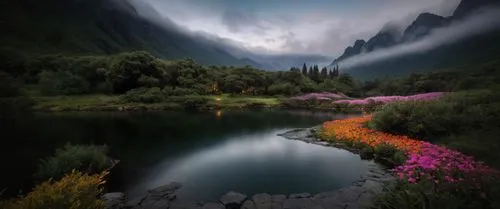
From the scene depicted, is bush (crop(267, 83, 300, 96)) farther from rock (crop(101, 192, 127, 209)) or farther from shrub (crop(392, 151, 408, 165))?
rock (crop(101, 192, 127, 209))

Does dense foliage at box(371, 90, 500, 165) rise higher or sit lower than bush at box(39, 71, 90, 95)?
lower

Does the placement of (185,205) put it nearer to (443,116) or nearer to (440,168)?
(440,168)

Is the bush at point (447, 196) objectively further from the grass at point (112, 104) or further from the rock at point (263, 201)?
the grass at point (112, 104)

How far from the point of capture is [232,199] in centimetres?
1095

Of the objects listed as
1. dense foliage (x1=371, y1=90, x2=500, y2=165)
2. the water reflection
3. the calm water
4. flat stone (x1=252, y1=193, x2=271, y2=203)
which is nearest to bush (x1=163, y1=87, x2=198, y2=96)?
the calm water

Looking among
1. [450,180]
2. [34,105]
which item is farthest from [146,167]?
[34,105]

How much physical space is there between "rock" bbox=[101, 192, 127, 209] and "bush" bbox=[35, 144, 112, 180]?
1957mm

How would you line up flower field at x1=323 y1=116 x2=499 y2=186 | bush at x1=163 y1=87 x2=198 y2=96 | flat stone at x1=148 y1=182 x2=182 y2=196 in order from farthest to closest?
bush at x1=163 y1=87 x2=198 y2=96 < flat stone at x1=148 y1=182 x2=182 y2=196 < flower field at x1=323 y1=116 x2=499 y2=186

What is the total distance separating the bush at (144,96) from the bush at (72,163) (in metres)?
38.9

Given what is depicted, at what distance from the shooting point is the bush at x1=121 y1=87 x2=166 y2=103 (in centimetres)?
5203

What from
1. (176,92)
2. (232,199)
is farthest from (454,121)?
(176,92)

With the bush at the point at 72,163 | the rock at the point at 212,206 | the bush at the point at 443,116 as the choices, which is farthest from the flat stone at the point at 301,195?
the bush at the point at 443,116

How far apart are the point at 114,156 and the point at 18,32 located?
17809 cm

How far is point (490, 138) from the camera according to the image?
11.7 m
